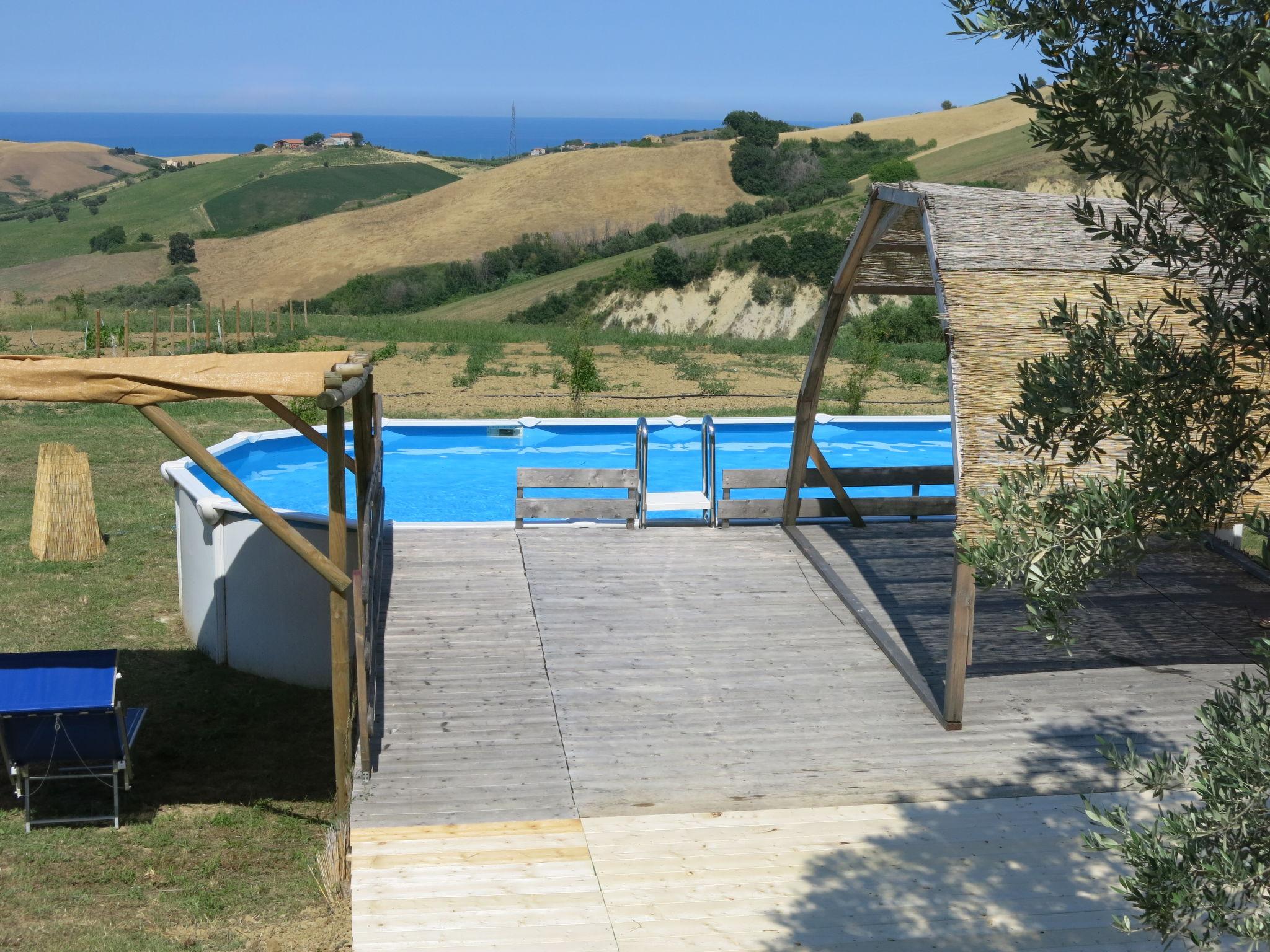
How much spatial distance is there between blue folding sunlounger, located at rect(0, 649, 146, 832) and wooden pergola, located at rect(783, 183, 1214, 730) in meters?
5.22

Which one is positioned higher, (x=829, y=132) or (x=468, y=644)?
(x=829, y=132)

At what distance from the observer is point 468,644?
898cm

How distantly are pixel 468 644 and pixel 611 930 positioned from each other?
3692 millimetres

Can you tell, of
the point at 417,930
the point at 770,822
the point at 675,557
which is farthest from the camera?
the point at 675,557

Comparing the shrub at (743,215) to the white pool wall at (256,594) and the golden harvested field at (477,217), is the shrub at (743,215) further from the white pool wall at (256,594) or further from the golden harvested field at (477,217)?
the white pool wall at (256,594)

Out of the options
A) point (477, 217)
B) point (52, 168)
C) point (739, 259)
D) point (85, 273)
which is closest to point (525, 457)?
point (739, 259)

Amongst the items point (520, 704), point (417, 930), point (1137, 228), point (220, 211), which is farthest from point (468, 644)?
point (220, 211)

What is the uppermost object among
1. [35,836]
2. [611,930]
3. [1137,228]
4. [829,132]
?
[829,132]

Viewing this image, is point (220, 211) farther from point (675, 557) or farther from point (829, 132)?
point (675, 557)

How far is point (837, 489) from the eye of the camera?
1193 cm

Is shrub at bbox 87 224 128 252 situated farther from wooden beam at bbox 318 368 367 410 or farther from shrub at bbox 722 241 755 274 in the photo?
wooden beam at bbox 318 368 367 410

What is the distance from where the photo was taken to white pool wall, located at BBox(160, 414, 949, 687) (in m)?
10.1

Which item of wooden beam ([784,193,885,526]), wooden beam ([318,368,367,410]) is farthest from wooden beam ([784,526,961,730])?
wooden beam ([318,368,367,410])

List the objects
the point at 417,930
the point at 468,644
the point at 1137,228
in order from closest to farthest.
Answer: the point at 1137,228
the point at 417,930
the point at 468,644
